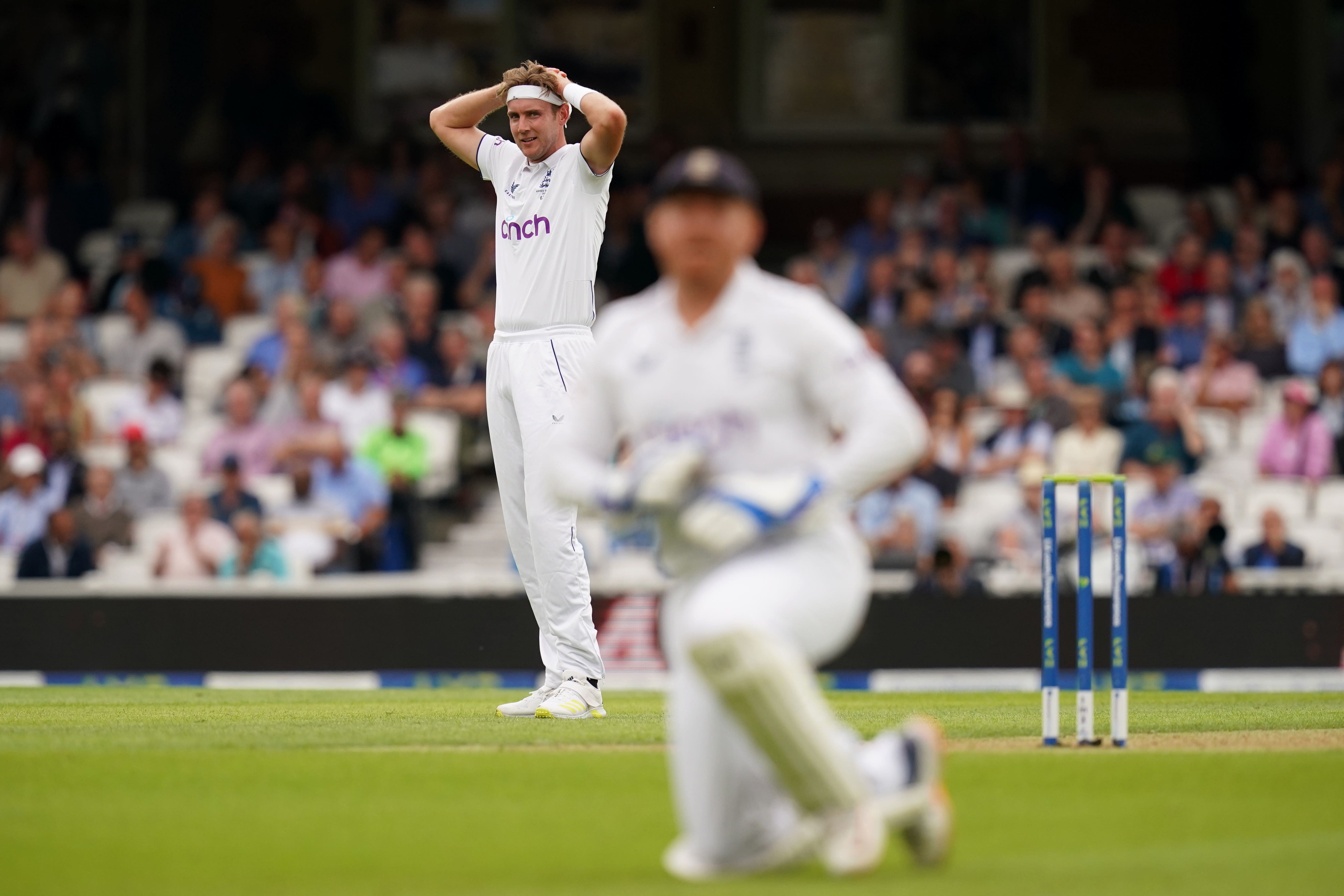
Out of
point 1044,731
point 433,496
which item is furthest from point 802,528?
point 433,496

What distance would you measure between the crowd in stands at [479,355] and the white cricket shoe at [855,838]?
9401mm

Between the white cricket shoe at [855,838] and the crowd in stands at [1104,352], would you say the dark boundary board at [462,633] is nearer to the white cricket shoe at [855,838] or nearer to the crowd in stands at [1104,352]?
the crowd in stands at [1104,352]

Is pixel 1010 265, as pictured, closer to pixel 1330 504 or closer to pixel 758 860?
pixel 1330 504

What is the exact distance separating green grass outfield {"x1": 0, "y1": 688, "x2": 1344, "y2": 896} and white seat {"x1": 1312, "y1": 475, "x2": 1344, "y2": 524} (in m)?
6.80

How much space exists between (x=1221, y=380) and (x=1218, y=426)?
460mm

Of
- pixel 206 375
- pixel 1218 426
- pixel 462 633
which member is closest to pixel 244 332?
pixel 206 375

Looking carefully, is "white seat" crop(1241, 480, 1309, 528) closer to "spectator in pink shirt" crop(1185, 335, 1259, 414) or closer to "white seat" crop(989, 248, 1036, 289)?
"spectator in pink shirt" crop(1185, 335, 1259, 414)

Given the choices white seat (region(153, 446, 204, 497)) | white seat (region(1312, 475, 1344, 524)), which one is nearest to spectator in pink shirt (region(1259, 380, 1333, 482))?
white seat (region(1312, 475, 1344, 524))

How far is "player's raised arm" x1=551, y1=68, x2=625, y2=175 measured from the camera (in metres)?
7.32

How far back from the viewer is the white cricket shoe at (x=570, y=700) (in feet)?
25.5

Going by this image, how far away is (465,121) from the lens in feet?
26.7

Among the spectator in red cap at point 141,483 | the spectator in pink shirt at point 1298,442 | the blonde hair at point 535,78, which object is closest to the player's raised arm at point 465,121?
the blonde hair at point 535,78

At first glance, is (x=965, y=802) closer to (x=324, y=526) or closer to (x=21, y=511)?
(x=324, y=526)

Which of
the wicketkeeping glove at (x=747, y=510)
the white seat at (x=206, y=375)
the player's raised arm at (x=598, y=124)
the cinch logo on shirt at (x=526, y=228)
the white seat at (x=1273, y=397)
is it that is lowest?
the white seat at (x=1273, y=397)
